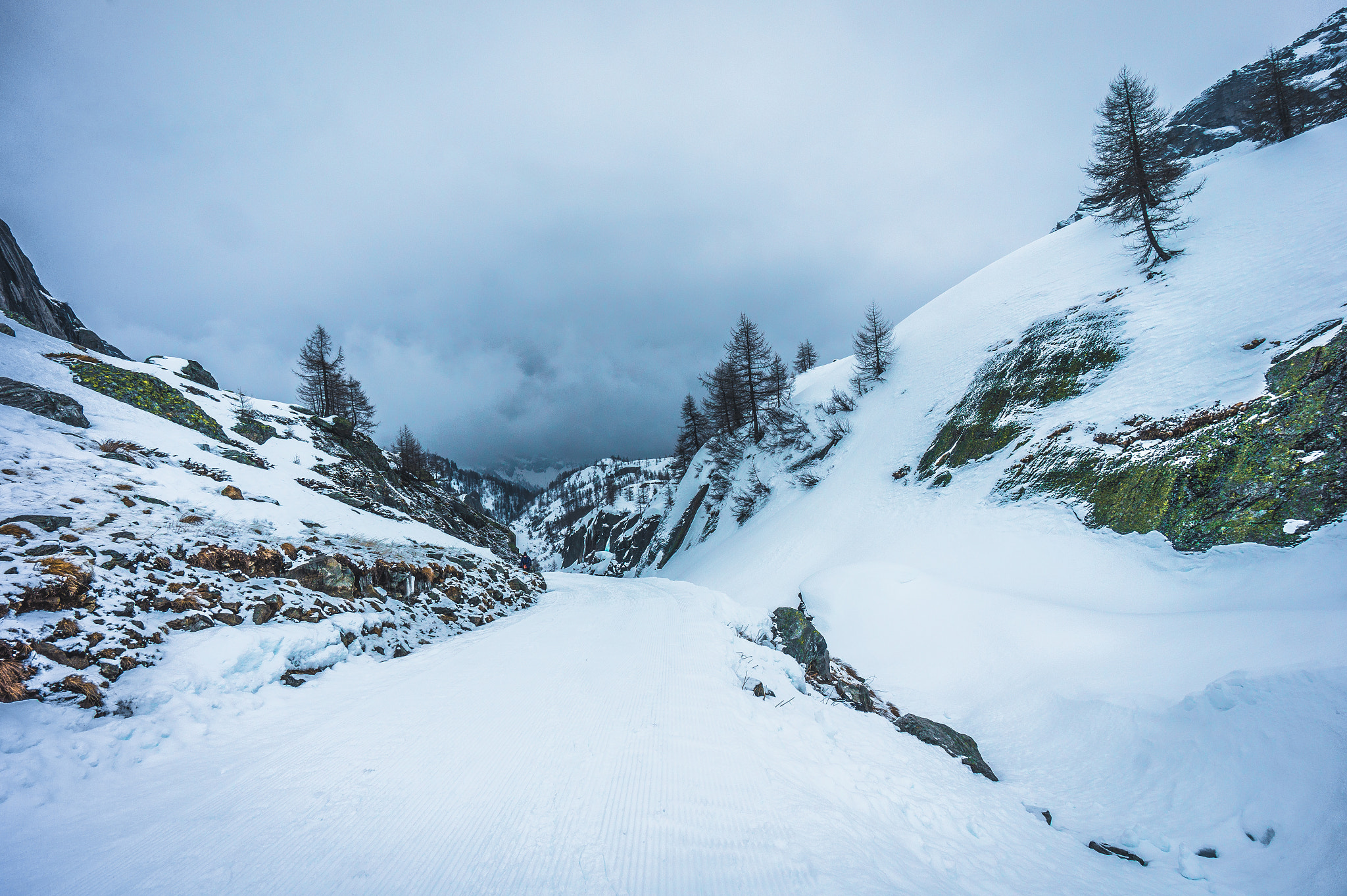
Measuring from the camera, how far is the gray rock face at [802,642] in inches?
361

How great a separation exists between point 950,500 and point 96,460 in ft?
80.9

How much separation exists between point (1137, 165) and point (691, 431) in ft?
114

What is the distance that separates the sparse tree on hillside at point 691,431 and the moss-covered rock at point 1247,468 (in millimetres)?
33729

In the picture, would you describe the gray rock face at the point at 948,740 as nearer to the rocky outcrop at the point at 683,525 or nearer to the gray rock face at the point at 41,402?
the gray rock face at the point at 41,402

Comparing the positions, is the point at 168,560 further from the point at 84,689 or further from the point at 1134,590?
the point at 1134,590

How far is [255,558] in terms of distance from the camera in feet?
26.5

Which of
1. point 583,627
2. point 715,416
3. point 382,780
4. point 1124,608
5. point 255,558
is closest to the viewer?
point 382,780

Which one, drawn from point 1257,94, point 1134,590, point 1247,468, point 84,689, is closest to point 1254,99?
point 1257,94

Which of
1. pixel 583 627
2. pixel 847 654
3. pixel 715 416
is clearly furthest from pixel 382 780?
pixel 715 416

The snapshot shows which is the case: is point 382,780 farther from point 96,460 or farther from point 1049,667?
point 96,460

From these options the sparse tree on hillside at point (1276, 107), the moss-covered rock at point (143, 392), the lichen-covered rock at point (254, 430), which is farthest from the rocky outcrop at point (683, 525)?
the sparse tree on hillside at point (1276, 107)

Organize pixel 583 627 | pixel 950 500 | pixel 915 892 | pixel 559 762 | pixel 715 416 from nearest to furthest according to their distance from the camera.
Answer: pixel 915 892, pixel 559 762, pixel 583 627, pixel 950 500, pixel 715 416

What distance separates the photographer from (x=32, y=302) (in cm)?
2630

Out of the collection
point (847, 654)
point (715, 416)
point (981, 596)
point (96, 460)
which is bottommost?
point (847, 654)
